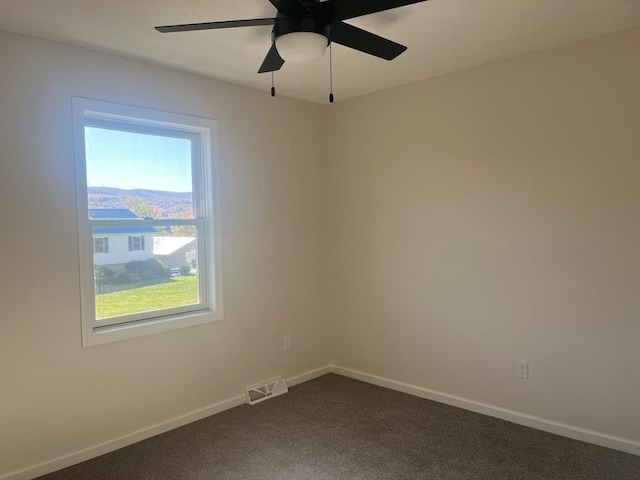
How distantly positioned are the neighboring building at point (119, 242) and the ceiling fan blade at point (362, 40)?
71.9 inches

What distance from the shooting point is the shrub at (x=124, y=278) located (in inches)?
120

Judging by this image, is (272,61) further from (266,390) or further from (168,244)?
(266,390)

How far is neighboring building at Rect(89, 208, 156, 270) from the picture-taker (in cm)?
292

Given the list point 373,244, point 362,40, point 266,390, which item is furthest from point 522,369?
point 362,40

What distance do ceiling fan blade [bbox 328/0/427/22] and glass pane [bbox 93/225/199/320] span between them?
197 cm

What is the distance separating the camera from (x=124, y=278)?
3064 millimetres

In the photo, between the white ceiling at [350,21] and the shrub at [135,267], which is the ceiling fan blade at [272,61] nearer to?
the white ceiling at [350,21]

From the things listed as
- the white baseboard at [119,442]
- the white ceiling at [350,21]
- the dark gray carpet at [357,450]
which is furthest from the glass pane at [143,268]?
the white ceiling at [350,21]

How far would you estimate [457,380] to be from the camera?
11.4 ft

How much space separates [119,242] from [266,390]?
1.64 m

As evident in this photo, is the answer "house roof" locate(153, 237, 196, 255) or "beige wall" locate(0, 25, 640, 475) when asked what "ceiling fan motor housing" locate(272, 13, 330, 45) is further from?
"house roof" locate(153, 237, 196, 255)

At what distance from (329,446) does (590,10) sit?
2871mm

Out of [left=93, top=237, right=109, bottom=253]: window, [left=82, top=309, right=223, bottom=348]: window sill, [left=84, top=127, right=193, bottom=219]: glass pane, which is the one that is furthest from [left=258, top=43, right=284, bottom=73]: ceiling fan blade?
[left=82, top=309, right=223, bottom=348]: window sill

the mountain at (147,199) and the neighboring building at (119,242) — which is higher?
the mountain at (147,199)
